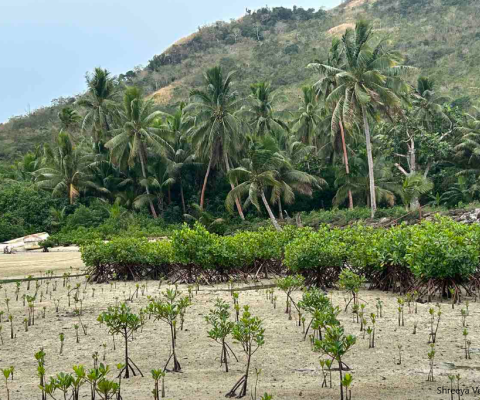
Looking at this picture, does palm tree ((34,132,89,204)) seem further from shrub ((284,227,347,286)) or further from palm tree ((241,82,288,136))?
shrub ((284,227,347,286))

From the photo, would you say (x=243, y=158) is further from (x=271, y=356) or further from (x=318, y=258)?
(x=271, y=356)

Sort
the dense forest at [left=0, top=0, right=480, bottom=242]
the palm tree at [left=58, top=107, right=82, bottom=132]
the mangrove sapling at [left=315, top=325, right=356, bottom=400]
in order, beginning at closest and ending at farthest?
the mangrove sapling at [left=315, top=325, right=356, bottom=400]
the dense forest at [left=0, top=0, right=480, bottom=242]
the palm tree at [left=58, top=107, right=82, bottom=132]

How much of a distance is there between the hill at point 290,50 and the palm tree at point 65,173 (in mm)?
17513

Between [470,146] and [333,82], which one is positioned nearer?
[333,82]

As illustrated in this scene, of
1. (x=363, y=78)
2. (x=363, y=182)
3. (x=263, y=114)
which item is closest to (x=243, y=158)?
(x=263, y=114)

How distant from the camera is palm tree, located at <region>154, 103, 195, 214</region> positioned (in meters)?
A: 37.0

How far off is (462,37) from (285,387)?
73.5 m

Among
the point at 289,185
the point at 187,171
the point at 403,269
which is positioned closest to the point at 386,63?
the point at 289,185

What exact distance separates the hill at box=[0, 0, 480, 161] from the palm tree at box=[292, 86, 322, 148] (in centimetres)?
951

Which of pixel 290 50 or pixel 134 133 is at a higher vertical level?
pixel 290 50

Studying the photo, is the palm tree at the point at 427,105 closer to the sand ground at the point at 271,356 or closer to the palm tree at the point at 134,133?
the palm tree at the point at 134,133

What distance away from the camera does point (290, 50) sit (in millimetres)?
83375

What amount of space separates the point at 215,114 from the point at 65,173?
11997mm

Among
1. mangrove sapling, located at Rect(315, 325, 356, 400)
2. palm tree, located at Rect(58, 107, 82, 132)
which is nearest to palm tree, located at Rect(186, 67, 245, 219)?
palm tree, located at Rect(58, 107, 82, 132)
